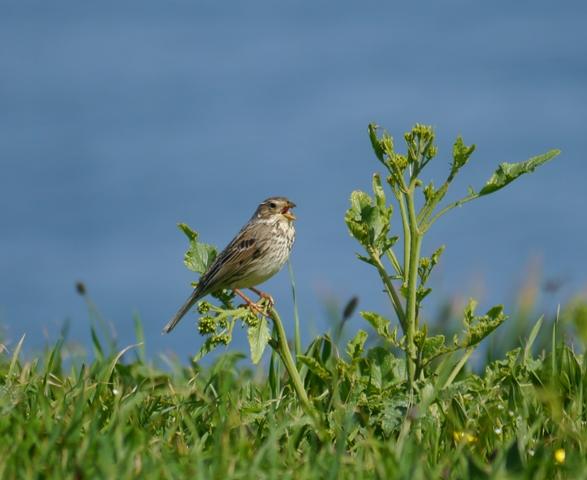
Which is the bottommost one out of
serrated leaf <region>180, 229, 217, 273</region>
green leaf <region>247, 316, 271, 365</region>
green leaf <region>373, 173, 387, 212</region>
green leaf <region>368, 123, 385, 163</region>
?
green leaf <region>247, 316, 271, 365</region>

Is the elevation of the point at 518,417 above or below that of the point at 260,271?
below

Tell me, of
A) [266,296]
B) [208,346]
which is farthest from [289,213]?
[208,346]

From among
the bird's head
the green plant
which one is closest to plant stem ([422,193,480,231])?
the green plant

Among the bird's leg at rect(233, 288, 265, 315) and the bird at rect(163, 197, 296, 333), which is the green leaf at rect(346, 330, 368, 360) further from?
the bird at rect(163, 197, 296, 333)

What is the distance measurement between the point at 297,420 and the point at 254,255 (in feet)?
7.76

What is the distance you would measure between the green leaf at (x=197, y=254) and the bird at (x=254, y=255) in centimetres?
47

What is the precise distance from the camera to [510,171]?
737 cm

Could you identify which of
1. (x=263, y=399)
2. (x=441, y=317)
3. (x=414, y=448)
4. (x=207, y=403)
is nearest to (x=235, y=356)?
(x=263, y=399)

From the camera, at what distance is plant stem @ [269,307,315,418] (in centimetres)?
769

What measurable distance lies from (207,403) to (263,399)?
842 mm

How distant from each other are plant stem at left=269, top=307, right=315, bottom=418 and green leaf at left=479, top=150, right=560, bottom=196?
5.31 ft

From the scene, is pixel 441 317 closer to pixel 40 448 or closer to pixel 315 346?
pixel 315 346

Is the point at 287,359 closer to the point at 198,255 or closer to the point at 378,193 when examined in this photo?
the point at 198,255

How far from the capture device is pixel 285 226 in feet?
33.1
